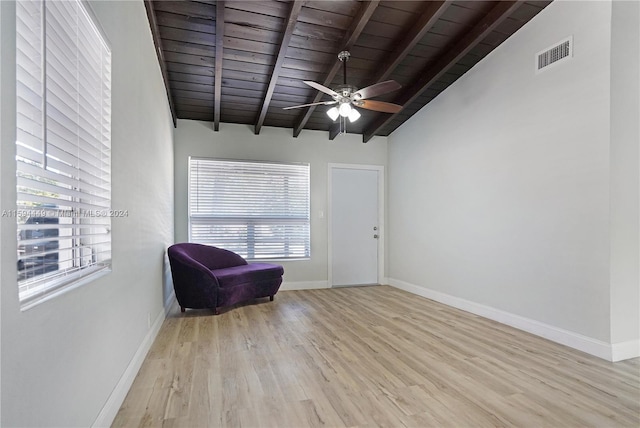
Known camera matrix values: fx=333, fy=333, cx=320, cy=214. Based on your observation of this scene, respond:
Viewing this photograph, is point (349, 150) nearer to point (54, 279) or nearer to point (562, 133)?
point (562, 133)

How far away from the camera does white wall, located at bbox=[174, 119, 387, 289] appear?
5.00 meters

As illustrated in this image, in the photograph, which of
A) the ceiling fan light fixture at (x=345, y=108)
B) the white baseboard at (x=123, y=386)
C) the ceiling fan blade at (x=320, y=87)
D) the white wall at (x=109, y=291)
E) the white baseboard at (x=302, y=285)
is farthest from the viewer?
the white baseboard at (x=302, y=285)

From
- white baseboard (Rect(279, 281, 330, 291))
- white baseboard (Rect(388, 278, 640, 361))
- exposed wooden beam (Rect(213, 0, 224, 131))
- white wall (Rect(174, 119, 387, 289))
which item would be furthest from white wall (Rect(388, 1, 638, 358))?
exposed wooden beam (Rect(213, 0, 224, 131))

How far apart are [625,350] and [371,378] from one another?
2.10 metres

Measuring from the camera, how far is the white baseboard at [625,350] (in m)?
2.60

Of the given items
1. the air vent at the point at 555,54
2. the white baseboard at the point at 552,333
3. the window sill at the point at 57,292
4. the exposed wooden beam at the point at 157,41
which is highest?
the exposed wooden beam at the point at 157,41

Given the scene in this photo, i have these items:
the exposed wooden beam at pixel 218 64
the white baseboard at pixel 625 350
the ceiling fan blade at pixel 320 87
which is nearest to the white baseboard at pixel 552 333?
the white baseboard at pixel 625 350

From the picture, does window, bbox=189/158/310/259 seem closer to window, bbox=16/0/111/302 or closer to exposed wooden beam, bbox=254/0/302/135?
exposed wooden beam, bbox=254/0/302/135

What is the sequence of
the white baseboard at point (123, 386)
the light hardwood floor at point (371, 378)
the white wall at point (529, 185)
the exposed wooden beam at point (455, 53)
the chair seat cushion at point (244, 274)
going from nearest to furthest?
the white baseboard at point (123, 386) → the light hardwood floor at point (371, 378) → the white wall at point (529, 185) → the exposed wooden beam at point (455, 53) → the chair seat cushion at point (244, 274)

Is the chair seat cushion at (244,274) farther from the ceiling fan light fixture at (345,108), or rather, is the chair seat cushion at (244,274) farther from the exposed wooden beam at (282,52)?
the ceiling fan light fixture at (345,108)

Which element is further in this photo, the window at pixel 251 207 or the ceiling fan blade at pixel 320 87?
the window at pixel 251 207

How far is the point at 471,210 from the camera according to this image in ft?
13.4

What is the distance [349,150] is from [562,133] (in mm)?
3259

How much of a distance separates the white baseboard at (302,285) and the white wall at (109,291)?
6.88 ft
